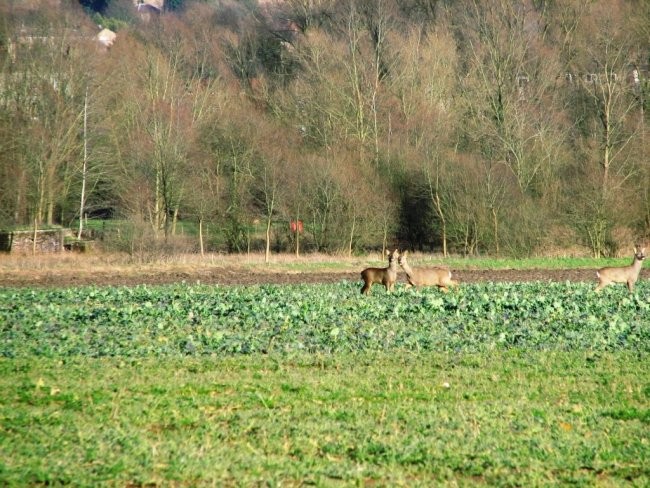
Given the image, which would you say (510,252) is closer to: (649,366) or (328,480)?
(649,366)

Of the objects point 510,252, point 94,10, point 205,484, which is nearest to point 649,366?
point 205,484

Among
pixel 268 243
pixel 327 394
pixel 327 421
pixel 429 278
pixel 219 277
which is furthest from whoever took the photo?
pixel 268 243

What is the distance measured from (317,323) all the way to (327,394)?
5.76 m

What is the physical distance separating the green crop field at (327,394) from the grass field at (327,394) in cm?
3

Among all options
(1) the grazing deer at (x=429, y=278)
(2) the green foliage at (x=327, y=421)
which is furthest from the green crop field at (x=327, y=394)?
(1) the grazing deer at (x=429, y=278)

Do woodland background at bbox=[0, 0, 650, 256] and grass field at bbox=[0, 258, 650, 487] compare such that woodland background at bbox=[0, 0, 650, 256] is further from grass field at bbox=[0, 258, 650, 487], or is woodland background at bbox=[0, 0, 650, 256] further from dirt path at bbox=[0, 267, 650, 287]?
grass field at bbox=[0, 258, 650, 487]

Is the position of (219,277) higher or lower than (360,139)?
lower

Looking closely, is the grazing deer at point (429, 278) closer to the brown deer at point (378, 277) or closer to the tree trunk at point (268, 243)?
the brown deer at point (378, 277)

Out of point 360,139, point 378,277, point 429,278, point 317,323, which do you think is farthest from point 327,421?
point 360,139

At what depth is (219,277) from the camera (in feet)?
110

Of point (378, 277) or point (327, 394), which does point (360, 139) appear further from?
point (327, 394)

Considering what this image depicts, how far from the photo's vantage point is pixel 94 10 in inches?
6909

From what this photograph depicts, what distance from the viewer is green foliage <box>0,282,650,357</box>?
14.8 m

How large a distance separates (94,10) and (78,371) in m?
174
